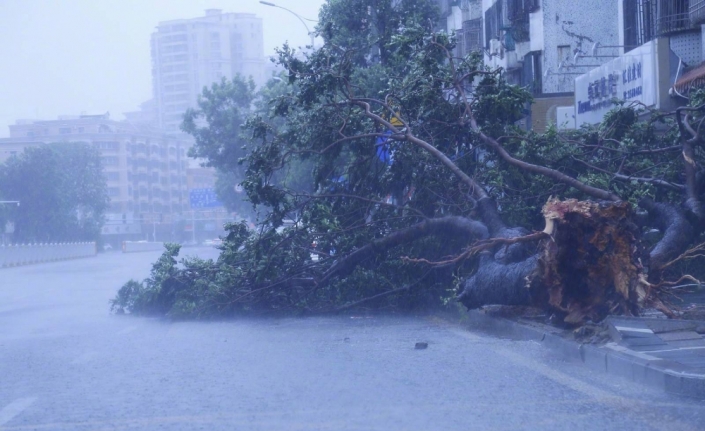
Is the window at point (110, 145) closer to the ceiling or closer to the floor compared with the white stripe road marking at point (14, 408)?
closer to the ceiling

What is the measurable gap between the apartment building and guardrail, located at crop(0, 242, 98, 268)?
2335 cm

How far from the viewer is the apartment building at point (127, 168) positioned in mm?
91562

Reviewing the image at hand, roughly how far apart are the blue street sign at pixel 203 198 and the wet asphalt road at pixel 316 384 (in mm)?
48689

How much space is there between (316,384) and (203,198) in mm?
54755

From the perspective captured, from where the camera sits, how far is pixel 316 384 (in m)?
7.63

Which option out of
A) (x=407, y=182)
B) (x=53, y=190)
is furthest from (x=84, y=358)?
(x=53, y=190)

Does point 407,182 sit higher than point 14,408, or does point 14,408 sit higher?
point 407,182

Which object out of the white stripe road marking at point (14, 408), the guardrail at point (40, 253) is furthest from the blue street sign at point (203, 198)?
the white stripe road marking at point (14, 408)

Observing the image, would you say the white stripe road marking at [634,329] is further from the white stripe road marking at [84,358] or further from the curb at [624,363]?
the white stripe road marking at [84,358]

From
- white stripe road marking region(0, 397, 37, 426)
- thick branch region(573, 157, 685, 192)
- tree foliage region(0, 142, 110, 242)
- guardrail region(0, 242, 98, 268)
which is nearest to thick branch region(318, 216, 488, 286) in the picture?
thick branch region(573, 157, 685, 192)

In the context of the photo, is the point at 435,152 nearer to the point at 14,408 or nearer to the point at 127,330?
the point at 127,330

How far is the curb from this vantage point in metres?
6.44

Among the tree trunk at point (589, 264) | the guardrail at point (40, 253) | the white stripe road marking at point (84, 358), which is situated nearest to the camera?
the tree trunk at point (589, 264)

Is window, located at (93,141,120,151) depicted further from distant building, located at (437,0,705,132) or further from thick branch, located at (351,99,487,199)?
thick branch, located at (351,99,487,199)
